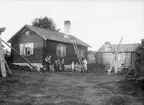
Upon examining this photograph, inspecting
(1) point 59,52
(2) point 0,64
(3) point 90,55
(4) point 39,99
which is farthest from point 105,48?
(4) point 39,99

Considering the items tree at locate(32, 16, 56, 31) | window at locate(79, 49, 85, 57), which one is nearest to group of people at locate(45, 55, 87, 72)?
window at locate(79, 49, 85, 57)

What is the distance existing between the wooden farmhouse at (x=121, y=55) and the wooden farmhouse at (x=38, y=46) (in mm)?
10060

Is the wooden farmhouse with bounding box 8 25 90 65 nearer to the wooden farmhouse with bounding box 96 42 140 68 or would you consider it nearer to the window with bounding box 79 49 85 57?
the window with bounding box 79 49 85 57

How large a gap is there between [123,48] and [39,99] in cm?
2714

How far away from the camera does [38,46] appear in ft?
66.7

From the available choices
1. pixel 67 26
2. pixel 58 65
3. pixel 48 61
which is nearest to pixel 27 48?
pixel 48 61

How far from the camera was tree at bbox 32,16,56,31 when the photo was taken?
4240 cm

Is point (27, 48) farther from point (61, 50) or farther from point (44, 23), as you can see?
point (44, 23)

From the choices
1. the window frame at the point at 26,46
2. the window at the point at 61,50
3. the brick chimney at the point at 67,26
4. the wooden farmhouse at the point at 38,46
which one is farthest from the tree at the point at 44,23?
the window at the point at 61,50

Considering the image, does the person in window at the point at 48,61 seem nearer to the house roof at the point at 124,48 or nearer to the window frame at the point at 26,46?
the window frame at the point at 26,46

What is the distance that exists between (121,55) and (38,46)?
1643 centimetres

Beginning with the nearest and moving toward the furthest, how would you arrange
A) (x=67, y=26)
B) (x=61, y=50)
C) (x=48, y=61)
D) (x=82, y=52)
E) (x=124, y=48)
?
(x=48, y=61)
(x=61, y=50)
(x=67, y=26)
(x=82, y=52)
(x=124, y=48)

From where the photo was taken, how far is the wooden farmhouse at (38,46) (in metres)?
19.9

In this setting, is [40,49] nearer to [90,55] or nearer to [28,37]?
[28,37]
